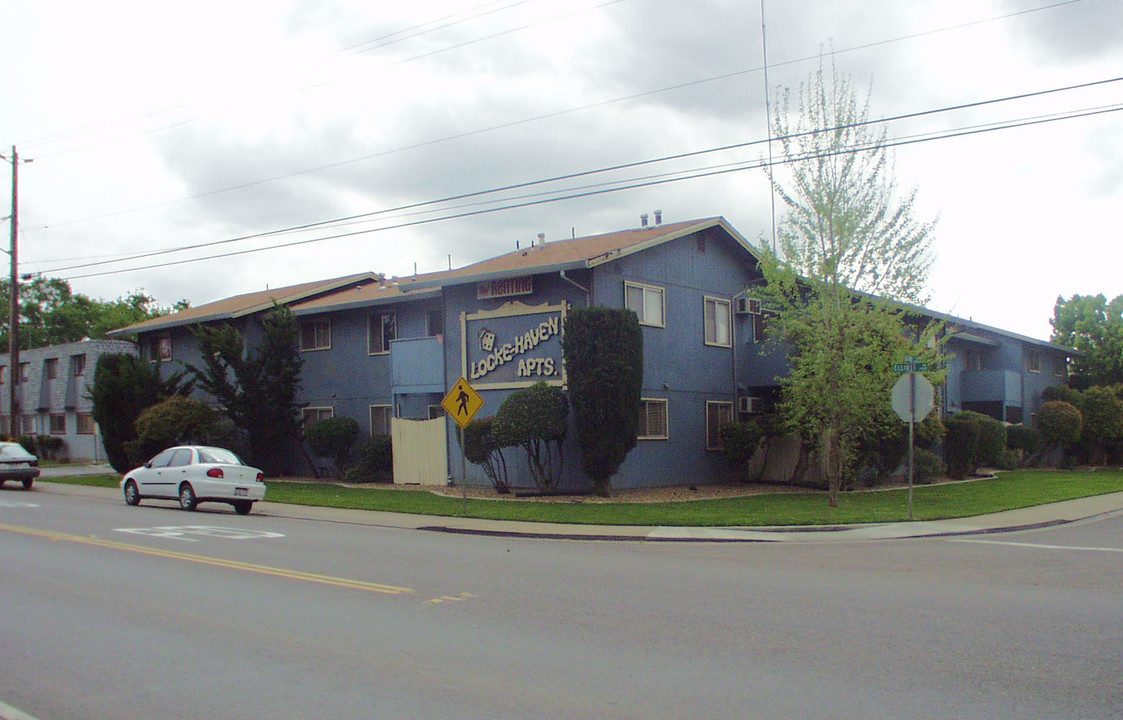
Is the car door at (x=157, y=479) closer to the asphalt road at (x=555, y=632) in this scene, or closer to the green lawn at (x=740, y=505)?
the green lawn at (x=740, y=505)

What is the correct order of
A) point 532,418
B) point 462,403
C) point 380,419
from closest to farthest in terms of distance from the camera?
point 462,403
point 532,418
point 380,419

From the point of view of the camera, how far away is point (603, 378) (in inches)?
867

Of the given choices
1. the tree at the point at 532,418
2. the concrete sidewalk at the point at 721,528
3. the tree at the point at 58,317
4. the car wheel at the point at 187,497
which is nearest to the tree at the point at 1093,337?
the concrete sidewalk at the point at 721,528

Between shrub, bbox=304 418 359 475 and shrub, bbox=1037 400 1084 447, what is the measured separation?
26495 millimetres

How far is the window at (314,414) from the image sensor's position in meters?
31.8

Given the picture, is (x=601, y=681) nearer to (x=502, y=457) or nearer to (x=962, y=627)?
(x=962, y=627)

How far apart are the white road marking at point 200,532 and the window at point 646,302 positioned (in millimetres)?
11961

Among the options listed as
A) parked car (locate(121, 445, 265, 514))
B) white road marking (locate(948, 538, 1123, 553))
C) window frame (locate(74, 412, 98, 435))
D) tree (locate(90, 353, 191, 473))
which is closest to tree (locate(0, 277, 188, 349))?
window frame (locate(74, 412, 98, 435))

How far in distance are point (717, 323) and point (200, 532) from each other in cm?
1693

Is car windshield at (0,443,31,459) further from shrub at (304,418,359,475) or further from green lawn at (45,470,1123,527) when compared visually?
shrub at (304,418,359,475)

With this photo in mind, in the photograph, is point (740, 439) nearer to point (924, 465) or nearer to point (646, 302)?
point (646, 302)

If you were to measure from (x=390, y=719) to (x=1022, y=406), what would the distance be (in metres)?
39.7

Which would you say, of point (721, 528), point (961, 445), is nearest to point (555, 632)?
point (721, 528)

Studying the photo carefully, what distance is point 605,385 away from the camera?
2206 cm
